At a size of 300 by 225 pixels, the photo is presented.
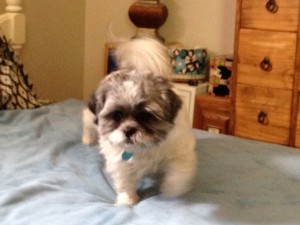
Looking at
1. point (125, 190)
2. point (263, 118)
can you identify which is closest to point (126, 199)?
point (125, 190)

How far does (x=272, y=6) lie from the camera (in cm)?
211

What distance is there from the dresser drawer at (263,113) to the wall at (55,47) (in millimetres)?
1283

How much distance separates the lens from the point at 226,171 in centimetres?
154

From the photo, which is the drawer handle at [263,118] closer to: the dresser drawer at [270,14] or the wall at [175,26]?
the dresser drawer at [270,14]

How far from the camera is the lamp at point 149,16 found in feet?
8.82

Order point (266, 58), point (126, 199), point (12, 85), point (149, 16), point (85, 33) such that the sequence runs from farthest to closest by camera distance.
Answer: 1. point (85, 33)
2. point (149, 16)
3. point (266, 58)
4. point (12, 85)
5. point (126, 199)

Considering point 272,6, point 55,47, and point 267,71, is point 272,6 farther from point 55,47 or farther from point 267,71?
point 55,47

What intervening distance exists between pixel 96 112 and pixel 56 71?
178 centimetres

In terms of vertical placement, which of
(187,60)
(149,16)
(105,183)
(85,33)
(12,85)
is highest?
(149,16)

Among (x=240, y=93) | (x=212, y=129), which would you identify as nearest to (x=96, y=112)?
(x=240, y=93)

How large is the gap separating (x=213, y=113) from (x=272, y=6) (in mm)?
668

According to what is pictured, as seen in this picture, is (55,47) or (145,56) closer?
(145,56)

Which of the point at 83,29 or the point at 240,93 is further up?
the point at 83,29

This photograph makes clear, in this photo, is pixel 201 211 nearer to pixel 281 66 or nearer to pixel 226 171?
pixel 226 171
